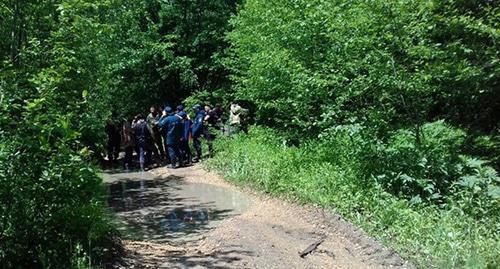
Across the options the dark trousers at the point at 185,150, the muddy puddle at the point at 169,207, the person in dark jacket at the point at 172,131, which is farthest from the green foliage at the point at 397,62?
the dark trousers at the point at 185,150

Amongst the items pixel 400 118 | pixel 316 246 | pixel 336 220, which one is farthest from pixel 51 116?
pixel 400 118

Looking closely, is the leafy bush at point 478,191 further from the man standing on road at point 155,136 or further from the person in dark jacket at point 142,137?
the man standing on road at point 155,136

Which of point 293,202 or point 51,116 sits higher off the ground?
point 51,116

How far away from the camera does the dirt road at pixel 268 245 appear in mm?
6410

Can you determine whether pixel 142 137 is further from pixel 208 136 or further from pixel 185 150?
pixel 208 136

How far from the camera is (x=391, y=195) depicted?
8211mm

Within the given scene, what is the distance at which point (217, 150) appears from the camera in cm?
1527

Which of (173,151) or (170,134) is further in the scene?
(173,151)

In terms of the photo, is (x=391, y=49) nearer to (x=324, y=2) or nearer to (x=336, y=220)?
(x=324, y=2)

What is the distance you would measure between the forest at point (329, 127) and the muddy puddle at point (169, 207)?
0.70 meters

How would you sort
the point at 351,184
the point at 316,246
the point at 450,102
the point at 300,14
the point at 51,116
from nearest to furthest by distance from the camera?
the point at 51,116 → the point at 316,246 → the point at 351,184 → the point at 450,102 → the point at 300,14

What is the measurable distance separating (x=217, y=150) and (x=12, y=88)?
979cm

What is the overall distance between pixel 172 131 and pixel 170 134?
11 centimetres

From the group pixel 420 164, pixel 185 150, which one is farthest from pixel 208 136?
pixel 420 164
